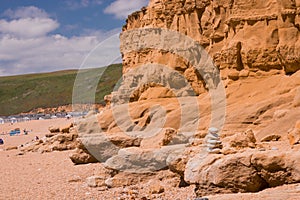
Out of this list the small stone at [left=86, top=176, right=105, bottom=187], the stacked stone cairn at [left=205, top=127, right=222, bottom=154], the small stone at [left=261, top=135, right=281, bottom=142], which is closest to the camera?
the stacked stone cairn at [left=205, top=127, right=222, bottom=154]

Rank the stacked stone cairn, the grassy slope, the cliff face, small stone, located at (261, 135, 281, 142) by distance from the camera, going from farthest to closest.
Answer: the grassy slope < the cliff face < small stone, located at (261, 135, 281, 142) < the stacked stone cairn

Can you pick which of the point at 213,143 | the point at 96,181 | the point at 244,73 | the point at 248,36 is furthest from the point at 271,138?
the point at 248,36

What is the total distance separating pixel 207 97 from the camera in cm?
2094

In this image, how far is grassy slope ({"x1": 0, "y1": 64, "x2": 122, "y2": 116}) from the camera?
→ 357 ft

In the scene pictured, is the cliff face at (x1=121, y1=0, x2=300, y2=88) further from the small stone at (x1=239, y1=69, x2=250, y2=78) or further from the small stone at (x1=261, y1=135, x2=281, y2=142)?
the small stone at (x1=261, y1=135, x2=281, y2=142)

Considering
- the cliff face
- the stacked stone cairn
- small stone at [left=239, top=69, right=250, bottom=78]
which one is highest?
the cliff face

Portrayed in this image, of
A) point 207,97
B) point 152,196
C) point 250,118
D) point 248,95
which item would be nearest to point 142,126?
point 207,97

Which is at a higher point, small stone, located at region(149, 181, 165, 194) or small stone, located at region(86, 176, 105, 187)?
small stone, located at region(149, 181, 165, 194)

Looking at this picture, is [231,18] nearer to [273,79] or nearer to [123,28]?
[273,79]

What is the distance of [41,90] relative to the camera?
128m

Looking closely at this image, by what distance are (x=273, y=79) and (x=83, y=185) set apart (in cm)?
969

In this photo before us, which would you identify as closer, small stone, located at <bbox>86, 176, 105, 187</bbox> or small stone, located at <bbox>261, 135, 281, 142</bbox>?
small stone, located at <bbox>86, 176, 105, 187</bbox>

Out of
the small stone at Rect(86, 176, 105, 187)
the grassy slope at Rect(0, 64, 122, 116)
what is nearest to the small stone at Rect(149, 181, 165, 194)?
the small stone at Rect(86, 176, 105, 187)

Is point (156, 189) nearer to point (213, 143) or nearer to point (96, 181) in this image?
point (213, 143)
